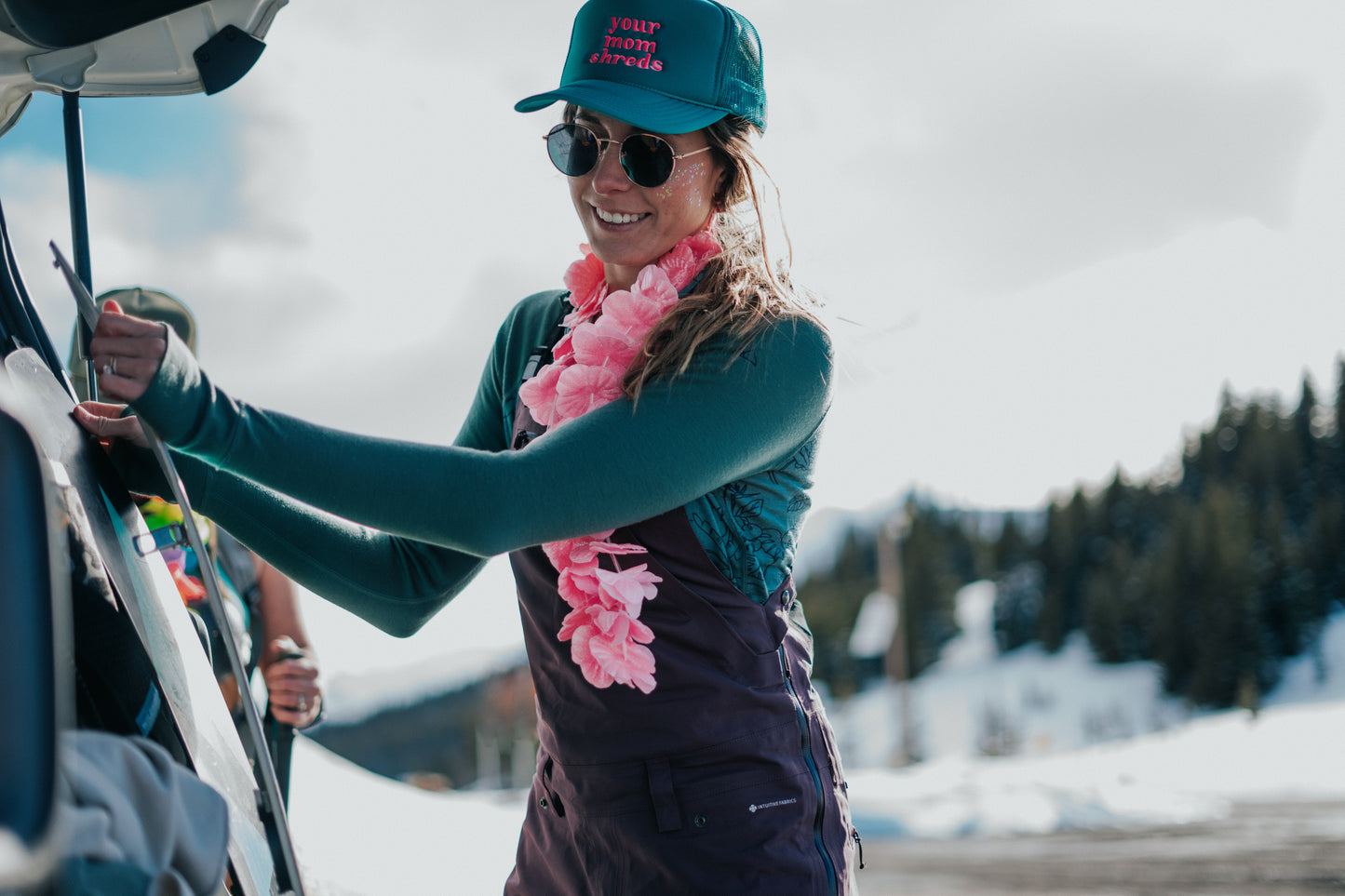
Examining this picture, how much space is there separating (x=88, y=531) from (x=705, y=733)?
791 millimetres

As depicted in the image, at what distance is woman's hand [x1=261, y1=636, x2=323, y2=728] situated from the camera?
3.10m

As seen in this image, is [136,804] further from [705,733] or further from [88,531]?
[705,733]

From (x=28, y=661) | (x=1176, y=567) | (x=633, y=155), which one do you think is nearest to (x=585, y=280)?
(x=633, y=155)

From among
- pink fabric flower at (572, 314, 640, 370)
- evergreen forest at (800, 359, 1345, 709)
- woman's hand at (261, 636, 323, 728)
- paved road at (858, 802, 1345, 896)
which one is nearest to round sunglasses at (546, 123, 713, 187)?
pink fabric flower at (572, 314, 640, 370)

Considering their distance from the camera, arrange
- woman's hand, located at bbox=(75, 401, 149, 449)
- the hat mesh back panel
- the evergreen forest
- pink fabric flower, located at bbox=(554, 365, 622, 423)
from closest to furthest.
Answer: woman's hand, located at bbox=(75, 401, 149, 449) → pink fabric flower, located at bbox=(554, 365, 622, 423) → the hat mesh back panel → the evergreen forest

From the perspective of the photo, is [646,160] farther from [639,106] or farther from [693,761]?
[693,761]

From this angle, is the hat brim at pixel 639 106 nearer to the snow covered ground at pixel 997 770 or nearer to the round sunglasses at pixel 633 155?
the round sunglasses at pixel 633 155

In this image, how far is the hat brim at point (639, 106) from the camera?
1771 millimetres

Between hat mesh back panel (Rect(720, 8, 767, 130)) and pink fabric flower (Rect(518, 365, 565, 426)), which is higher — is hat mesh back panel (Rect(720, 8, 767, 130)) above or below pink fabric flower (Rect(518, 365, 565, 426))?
above

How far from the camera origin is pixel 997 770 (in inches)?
1137

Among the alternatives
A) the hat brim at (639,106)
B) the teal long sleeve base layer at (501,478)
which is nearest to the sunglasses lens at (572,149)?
the hat brim at (639,106)

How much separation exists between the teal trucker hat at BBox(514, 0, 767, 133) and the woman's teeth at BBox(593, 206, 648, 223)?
6.8 inches

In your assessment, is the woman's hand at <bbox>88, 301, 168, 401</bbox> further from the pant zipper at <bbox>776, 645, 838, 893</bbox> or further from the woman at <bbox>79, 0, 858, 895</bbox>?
the pant zipper at <bbox>776, 645, 838, 893</bbox>

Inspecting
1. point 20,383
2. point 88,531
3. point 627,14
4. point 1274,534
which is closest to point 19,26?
point 20,383
